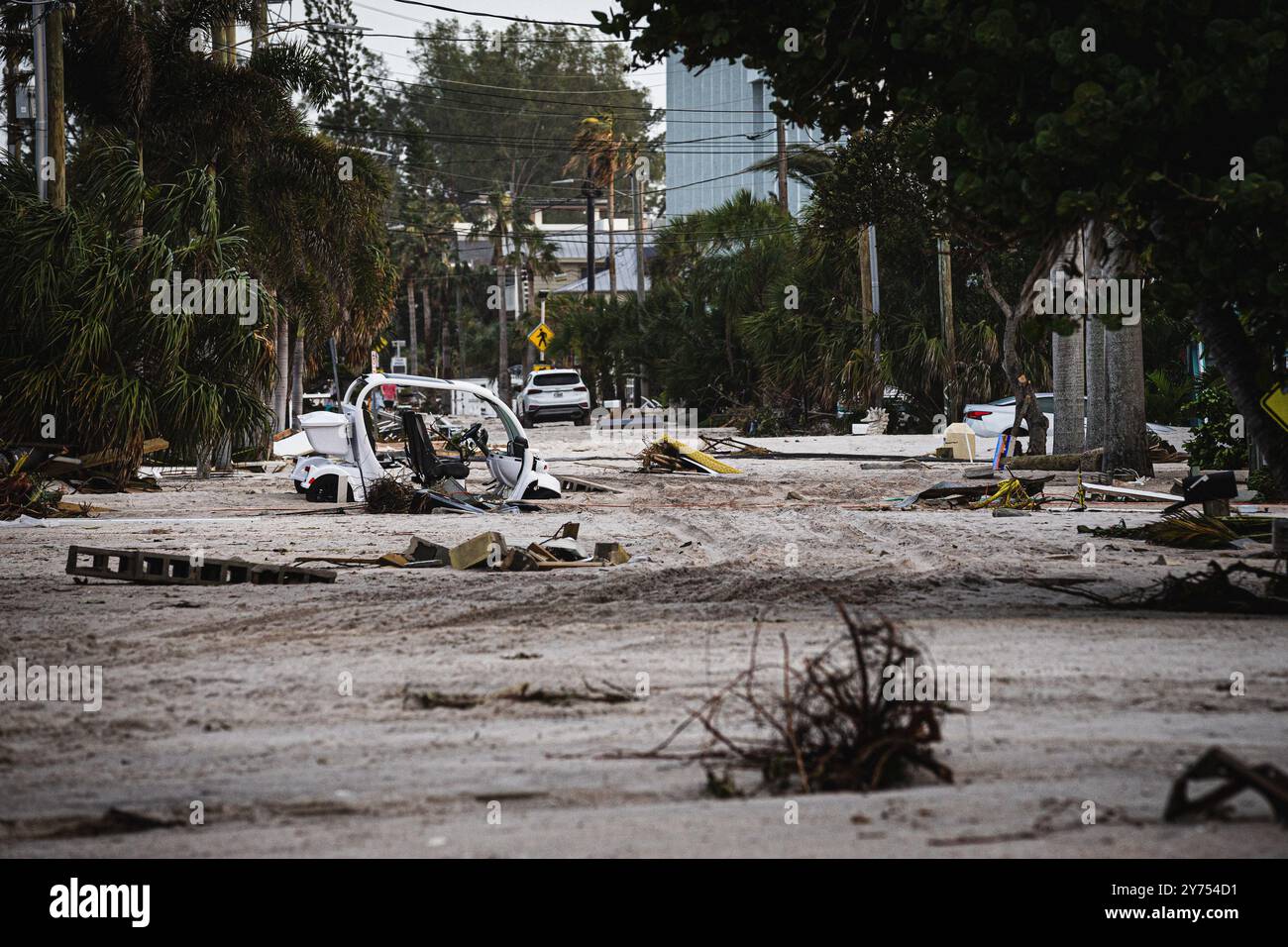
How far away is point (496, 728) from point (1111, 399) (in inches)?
675

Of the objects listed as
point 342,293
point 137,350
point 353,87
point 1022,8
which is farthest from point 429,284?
point 1022,8

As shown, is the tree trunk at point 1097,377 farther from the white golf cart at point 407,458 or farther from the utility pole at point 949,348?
the utility pole at point 949,348

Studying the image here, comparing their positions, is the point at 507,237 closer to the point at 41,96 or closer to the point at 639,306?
the point at 639,306

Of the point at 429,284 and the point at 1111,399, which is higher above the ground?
the point at 429,284

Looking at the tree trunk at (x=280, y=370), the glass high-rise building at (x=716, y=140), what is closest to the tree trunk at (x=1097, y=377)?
the tree trunk at (x=280, y=370)

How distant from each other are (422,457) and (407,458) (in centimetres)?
79

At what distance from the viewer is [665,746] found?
17.8 ft

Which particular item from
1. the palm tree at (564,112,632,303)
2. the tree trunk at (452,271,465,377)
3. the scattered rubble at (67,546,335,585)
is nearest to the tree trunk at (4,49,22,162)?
the scattered rubble at (67,546,335,585)

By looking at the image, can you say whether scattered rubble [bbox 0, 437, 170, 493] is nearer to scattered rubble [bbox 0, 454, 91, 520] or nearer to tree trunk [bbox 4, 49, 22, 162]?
scattered rubble [bbox 0, 454, 91, 520]
